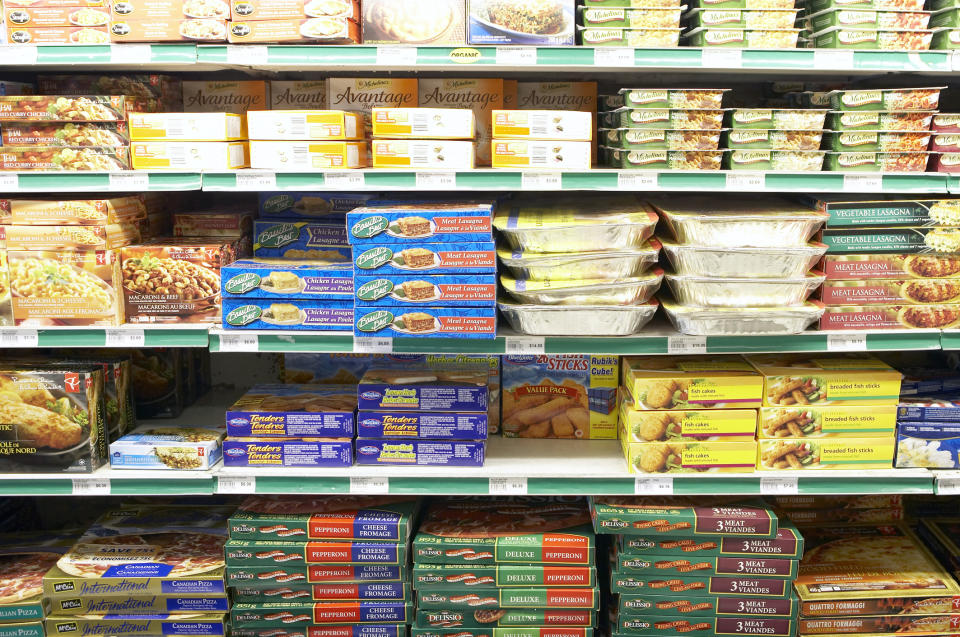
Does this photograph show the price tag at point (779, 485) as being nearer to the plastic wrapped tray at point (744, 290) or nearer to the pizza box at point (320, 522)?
the plastic wrapped tray at point (744, 290)

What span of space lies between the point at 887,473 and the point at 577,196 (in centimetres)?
138

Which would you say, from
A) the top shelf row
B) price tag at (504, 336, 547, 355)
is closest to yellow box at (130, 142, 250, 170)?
the top shelf row

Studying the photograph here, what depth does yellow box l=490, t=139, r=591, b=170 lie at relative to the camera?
237 cm

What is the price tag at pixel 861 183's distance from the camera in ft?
7.84

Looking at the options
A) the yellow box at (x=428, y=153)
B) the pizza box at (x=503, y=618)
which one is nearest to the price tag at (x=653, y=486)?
the pizza box at (x=503, y=618)

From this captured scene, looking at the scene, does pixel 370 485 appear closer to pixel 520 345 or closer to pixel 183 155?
pixel 520 345

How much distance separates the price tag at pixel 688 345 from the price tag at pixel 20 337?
1987 mm

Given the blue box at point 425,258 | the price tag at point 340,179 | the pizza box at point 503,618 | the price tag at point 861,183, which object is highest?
the price tag at point 340,179

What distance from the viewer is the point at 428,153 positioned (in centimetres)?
238


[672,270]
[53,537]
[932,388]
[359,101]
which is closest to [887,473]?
[932,388]

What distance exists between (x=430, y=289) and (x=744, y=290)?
0.96 m

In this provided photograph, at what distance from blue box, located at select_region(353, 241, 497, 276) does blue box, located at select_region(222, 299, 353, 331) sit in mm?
195

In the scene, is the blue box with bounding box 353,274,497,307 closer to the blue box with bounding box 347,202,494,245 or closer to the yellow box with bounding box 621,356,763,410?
the blue box with bounding box 347,202,494,245

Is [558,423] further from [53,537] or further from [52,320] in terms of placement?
[53,537]
